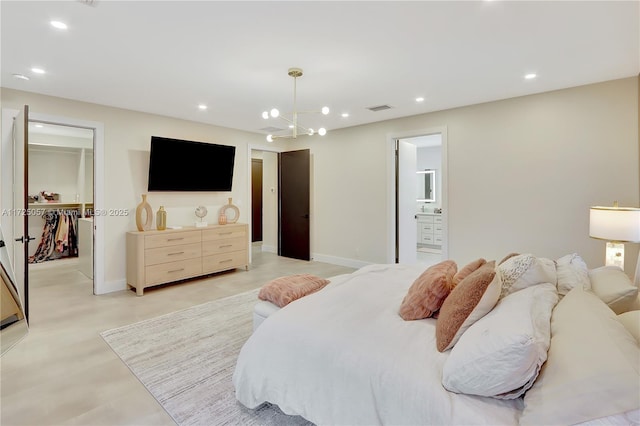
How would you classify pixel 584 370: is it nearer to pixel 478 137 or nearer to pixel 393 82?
pixel 393 82

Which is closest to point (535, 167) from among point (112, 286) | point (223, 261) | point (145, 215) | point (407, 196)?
point (407, 196)

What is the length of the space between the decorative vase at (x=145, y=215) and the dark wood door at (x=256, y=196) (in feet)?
13.3

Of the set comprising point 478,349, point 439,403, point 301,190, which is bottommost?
point 439,403

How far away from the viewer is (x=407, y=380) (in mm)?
1368

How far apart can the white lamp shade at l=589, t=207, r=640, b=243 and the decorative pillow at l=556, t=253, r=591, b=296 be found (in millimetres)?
955

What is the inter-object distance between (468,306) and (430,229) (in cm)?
639

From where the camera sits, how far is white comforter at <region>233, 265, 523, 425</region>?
1.28 meters

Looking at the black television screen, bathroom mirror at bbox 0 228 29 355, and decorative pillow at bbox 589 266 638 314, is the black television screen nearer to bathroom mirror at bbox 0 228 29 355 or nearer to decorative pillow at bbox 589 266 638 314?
bathroom mirror at bbox 0 228 29 355

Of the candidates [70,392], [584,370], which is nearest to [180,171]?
[70,392]

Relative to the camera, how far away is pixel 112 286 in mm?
4453

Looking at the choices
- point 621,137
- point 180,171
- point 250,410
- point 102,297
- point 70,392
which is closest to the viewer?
point 250,410

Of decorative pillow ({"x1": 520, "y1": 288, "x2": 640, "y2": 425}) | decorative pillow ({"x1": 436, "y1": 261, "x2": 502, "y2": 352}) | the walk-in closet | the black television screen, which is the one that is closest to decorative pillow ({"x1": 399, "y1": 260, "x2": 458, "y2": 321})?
decorative pillow ({"x1": 436, "y1": 261, "x2": 502, "y2": 352})

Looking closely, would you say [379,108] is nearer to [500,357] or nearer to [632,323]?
[632,323]

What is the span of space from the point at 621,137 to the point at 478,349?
12.1 feet
